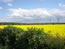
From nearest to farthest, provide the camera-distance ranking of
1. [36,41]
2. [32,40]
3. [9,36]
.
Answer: [36,41]
[32,40]
[9,36]

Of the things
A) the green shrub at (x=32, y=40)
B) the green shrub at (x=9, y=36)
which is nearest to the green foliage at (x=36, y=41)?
the green shrub at (x=32, y=40)

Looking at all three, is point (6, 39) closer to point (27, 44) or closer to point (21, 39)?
point (21, 39)

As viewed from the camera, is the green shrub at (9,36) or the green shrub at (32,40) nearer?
the green shrub at (32,40)

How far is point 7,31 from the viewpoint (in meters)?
16.4

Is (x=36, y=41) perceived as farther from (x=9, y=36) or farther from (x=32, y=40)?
(x=9, y=36)

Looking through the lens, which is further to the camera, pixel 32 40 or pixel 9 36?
pixel 9 36

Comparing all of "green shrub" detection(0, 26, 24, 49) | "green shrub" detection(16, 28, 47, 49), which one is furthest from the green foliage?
"green shrub" detection(0, 26, 24, 49)

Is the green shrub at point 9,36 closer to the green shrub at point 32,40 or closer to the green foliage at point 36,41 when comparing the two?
the green foliage at point 36,41

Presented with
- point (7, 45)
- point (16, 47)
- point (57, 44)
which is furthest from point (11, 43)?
point (57, 44)

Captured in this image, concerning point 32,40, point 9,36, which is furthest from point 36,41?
point 9,36

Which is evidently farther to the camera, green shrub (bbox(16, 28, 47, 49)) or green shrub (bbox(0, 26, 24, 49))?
green shrub (bbox(0, 26, 24, 49))

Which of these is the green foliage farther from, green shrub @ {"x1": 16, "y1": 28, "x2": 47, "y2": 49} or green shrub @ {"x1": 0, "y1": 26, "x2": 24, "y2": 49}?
green shrub @ {"x1": 0, "y1": 26, "x2": 24, "y2": 49}

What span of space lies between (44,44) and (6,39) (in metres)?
5.36

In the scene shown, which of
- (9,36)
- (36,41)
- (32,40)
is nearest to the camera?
(36,41)
